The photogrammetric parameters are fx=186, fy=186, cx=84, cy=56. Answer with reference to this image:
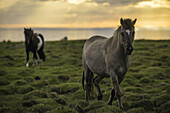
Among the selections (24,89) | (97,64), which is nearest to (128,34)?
(97,64)

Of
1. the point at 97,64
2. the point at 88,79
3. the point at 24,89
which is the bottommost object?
the point at 24,89

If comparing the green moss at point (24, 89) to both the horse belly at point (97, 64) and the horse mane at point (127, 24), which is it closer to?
the horse belly at point (97, 64)

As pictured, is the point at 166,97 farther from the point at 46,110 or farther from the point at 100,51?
the point at 46,110

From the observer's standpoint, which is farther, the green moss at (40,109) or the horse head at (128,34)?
the green moss at (40,109)

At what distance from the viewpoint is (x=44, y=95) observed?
986 cm

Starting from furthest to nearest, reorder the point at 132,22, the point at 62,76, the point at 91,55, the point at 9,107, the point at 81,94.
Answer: the point at 62,76, the point at 81,94, the point at 91,55, the point at 9,107, the point at 132,22

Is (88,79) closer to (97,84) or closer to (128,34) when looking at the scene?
(97,84)

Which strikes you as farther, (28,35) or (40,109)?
(28,35)

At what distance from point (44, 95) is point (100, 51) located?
388cm

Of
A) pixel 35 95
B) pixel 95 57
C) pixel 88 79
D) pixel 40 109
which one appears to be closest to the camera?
pixel 40 109

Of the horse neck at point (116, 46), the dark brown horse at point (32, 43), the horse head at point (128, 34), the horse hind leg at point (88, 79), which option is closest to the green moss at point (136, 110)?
the horse neck at point (116, 46)

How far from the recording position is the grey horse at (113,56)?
22.2 feet

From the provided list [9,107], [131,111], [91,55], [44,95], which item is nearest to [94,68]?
[91,55]

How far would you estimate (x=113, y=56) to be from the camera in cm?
759
